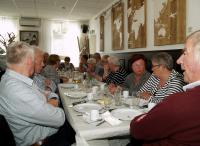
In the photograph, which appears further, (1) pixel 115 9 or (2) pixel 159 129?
(1) pixel 115 9

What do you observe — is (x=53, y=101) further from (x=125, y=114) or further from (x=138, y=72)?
(x=138, y=72)

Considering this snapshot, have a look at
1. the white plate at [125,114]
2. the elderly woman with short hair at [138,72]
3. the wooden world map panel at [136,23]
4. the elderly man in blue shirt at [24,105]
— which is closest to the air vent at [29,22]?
the wooden world map panel at [136,23]

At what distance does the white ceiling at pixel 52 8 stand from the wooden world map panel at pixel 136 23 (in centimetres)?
147

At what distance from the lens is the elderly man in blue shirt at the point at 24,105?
1645 mm

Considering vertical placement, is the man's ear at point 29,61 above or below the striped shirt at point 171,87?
above

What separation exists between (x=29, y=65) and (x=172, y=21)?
2.35 m

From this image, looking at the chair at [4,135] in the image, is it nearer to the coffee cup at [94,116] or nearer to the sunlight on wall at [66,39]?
the coffee cup at [94,116]

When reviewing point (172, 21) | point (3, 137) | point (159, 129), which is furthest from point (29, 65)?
point (172, 21)

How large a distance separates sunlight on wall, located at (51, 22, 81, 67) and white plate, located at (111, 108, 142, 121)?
24.9ft

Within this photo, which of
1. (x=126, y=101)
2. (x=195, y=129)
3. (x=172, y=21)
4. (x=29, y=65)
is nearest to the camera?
(x=195, y=129)

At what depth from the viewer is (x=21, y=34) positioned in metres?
8.63

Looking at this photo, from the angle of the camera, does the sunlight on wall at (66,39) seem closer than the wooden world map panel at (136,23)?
No

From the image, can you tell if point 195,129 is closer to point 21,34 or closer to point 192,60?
point 192,60

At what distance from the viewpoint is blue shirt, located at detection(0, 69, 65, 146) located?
1640 mm
